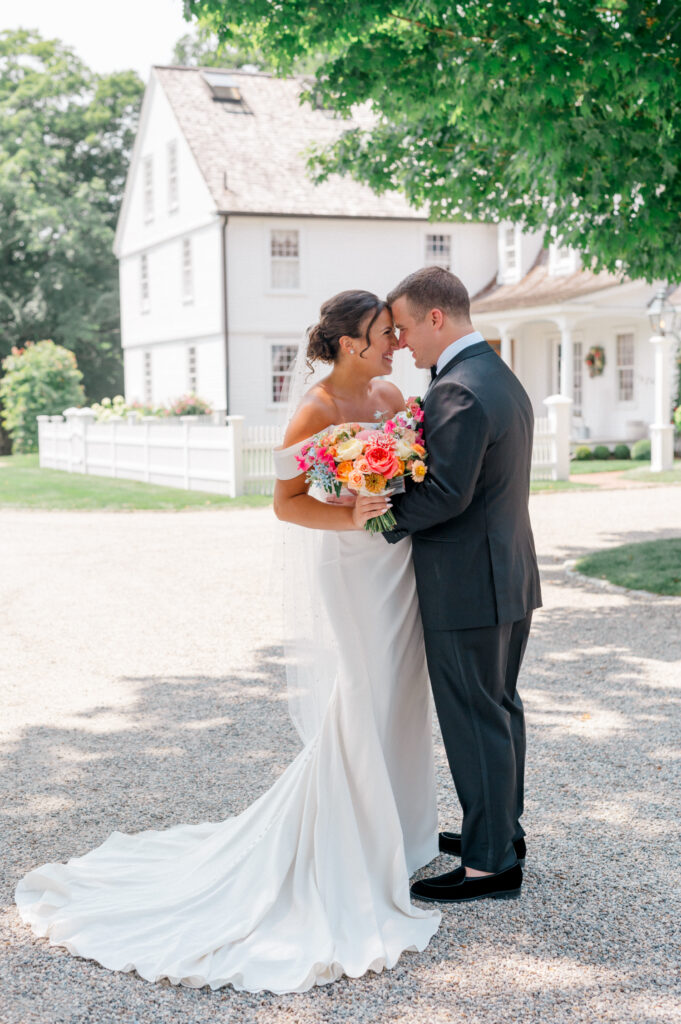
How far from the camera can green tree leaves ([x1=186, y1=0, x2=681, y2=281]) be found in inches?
305

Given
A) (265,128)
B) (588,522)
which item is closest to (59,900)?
(588,522)

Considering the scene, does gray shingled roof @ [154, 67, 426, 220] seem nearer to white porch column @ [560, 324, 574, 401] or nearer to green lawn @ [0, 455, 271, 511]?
white porch column @ [560, 324, 574, 401]

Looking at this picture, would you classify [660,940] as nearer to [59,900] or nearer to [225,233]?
[59,900]

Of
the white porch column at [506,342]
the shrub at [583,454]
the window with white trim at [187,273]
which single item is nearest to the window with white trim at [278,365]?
the window with white trim at [187,273]

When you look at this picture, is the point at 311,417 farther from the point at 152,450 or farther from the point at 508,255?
the point at 508,255

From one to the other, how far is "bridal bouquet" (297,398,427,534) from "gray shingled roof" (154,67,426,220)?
25.5 m

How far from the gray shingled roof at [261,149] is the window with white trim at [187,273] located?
8.92ft

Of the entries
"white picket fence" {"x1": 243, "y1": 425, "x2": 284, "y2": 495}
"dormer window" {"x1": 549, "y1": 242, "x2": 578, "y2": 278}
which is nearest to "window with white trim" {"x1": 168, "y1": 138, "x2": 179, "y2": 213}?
"dormer window" {"x1": 549, "y1": 242, "x2": 578, "y2": 278}

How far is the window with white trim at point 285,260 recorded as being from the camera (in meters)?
29.1

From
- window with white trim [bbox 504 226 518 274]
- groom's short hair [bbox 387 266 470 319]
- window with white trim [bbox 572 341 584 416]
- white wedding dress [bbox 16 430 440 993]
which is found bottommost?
white wedding dress [bbox 16 430 440 993]

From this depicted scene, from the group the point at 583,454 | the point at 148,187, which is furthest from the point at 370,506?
the point at 148,187

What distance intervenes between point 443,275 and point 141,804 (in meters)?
2.70

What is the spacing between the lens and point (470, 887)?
388cm

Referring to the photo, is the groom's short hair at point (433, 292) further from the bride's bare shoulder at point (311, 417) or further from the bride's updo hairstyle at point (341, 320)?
the bride's bare shoulder at point (311, 417)
